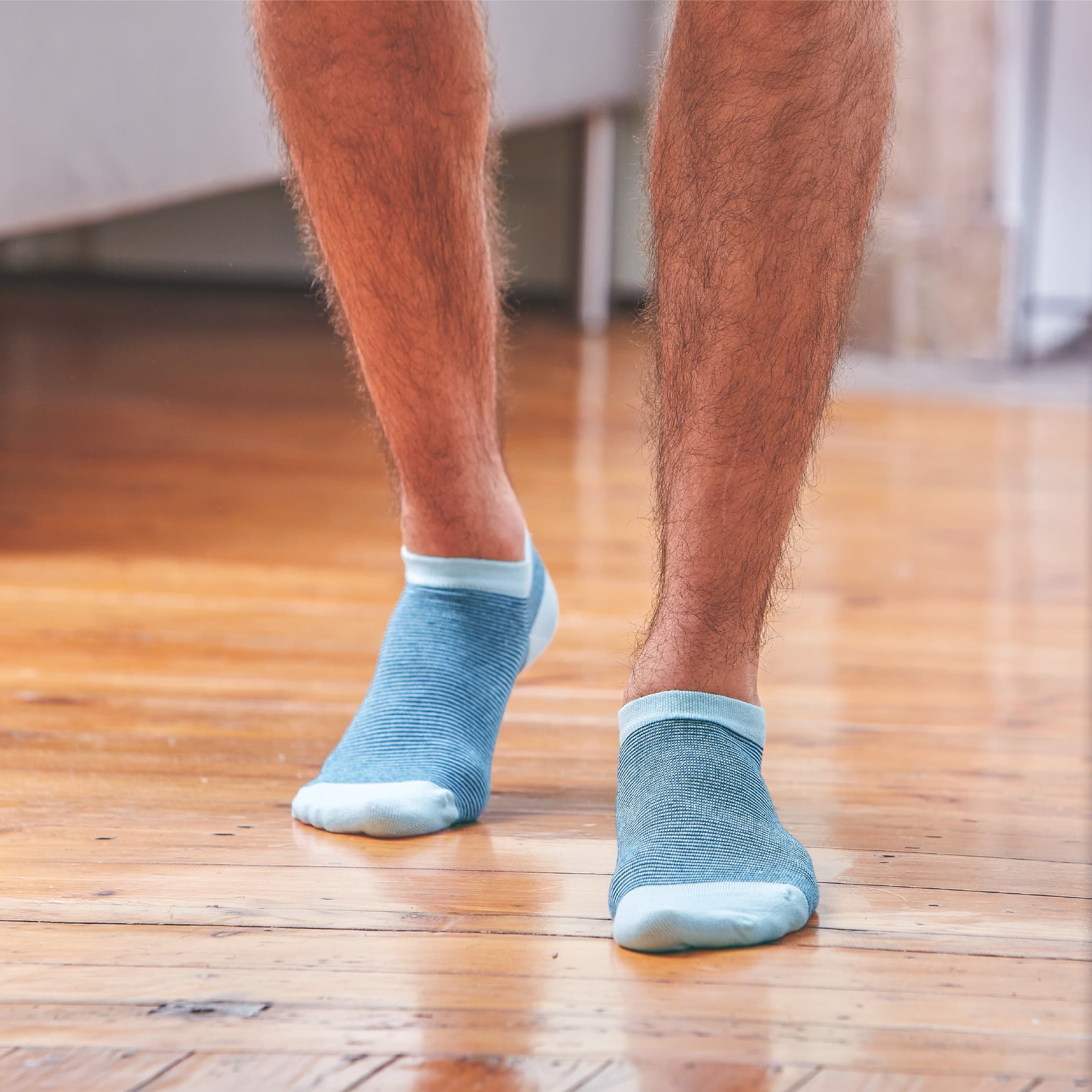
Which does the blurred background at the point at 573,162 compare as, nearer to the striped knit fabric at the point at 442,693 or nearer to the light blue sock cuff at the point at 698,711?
the striped knit fabric at the point at 442,693

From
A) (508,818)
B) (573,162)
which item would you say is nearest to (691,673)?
(508,818)

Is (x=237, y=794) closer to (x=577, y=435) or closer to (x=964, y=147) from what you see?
(x=577, y=435)

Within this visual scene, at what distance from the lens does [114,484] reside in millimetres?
1355

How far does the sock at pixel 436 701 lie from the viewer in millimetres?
559

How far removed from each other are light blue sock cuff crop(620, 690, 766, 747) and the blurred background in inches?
34.6

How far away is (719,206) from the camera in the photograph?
0.51 m

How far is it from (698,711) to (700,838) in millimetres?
50

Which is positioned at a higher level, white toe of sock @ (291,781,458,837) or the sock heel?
the sock heel

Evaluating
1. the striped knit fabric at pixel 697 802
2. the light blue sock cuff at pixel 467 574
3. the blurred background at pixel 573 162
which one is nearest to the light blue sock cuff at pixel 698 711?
the striped knit fabric at pixel 697 802

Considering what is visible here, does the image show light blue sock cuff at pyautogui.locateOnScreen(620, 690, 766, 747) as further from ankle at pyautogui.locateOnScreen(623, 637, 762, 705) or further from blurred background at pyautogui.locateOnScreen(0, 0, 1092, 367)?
blurred background at pyautogui.locateOnScreen(0, 0, 1092, 367)

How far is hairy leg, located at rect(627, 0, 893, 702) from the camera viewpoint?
0.50 m

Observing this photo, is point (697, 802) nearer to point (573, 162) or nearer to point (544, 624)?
point (544, 624)

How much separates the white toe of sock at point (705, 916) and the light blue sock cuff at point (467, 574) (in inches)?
8.2

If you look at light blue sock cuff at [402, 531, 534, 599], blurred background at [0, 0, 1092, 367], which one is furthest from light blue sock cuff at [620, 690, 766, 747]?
blurred background at [0, 0, 1092, 367]
